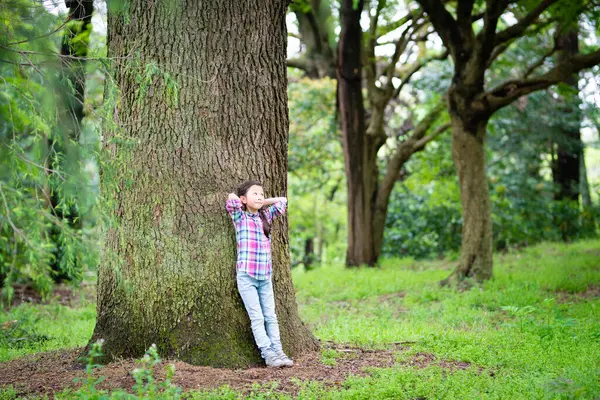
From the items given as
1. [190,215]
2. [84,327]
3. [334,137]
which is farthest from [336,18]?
[190,215]

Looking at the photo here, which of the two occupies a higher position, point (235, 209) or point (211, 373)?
point (235, 209)

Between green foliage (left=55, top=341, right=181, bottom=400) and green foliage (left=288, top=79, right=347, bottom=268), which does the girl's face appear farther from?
green foliage (left=288, top=79, right=347, bottom=268)

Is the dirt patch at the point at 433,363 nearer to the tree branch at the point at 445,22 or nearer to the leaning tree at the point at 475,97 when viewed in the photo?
the leaning tree at the point at 475,97

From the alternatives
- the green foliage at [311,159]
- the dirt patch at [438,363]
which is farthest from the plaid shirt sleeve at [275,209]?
the green foliage at [311,159]

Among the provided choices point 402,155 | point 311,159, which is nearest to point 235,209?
point 402,155

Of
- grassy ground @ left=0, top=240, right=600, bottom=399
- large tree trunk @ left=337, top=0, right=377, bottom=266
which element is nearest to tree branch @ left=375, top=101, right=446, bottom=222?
large tree trunk @ left=337, top=0, right=377, bottom=266

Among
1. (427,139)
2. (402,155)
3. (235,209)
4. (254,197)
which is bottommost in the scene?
(235,209)

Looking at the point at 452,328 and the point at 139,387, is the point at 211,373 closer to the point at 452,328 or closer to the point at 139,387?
the point at 139,387

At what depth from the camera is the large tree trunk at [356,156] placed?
14.4 metres

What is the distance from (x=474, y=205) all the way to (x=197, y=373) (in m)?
7.27

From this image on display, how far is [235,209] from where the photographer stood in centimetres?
546

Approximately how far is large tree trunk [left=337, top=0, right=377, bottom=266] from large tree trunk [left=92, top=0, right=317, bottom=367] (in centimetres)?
888

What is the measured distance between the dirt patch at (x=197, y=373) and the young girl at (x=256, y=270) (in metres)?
0.23

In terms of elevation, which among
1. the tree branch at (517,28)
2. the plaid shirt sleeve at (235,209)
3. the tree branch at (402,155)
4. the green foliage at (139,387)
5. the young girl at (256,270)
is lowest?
the green foliage at (139,387)
